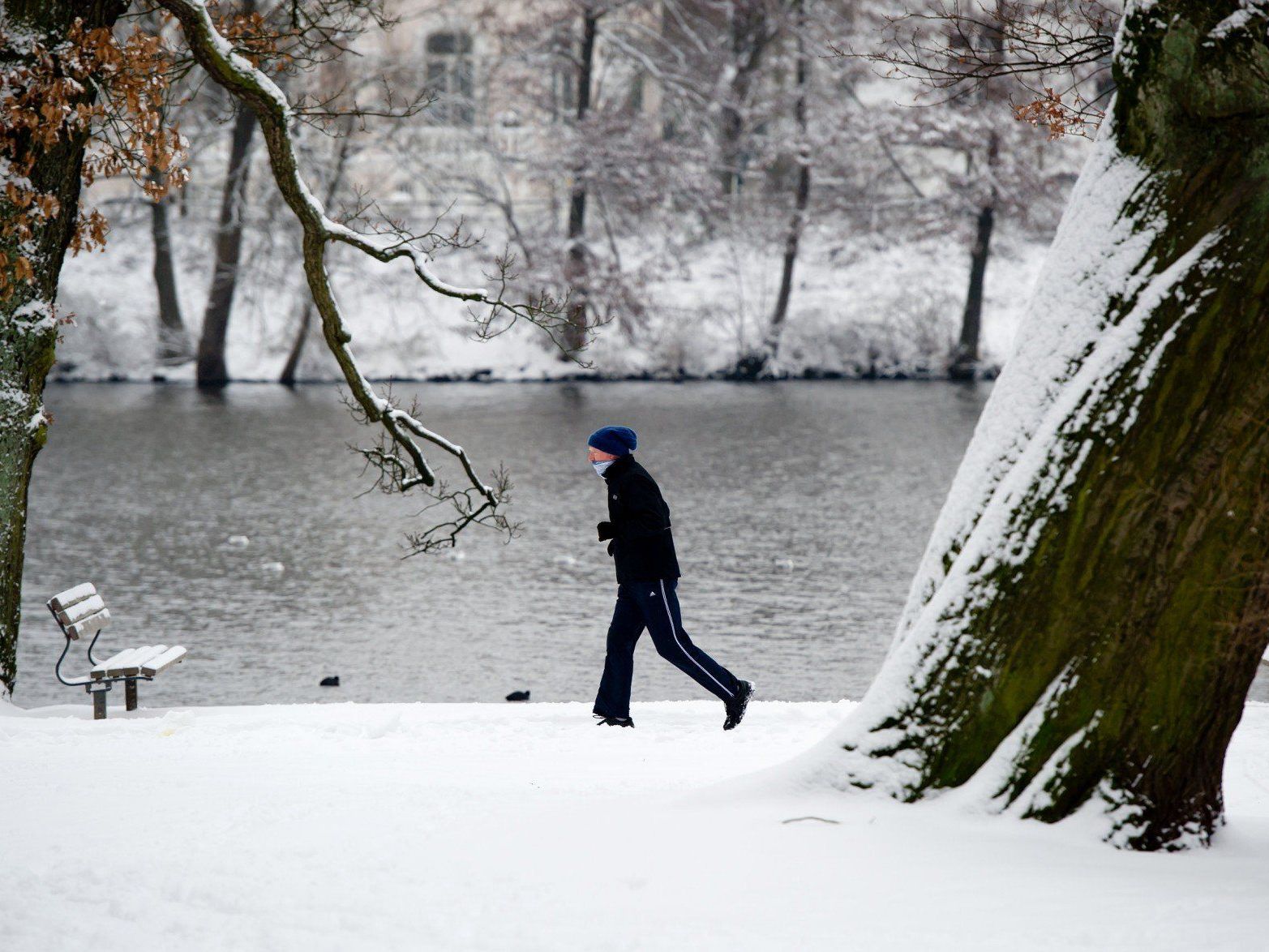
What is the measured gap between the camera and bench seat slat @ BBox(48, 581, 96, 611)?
28.9 ft

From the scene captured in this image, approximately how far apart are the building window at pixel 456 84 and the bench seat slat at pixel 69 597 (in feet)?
91.5

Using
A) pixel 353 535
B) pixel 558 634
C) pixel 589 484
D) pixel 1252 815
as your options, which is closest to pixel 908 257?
pixel 589 484

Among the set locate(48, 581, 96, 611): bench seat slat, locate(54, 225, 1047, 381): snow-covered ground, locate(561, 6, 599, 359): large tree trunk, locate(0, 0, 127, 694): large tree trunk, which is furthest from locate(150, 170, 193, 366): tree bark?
locate(0, 0, 127, 694): large tree trunk

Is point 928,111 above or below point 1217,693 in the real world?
above

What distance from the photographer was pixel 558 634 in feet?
38.5

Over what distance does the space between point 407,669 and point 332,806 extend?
5.43 meters

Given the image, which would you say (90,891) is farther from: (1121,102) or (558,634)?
(558,634)

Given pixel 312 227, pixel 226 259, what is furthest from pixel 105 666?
pixel 226 259

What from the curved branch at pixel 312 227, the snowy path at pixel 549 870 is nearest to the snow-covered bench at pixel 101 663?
the curved branch at pixel 312 227

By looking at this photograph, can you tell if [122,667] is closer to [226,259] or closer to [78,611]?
[78,611]

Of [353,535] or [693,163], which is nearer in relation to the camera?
[353,535]

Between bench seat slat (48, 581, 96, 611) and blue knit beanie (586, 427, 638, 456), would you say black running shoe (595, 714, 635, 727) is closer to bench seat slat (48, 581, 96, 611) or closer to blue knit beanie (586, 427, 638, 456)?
blue knit beanie (586, 427, 638, 456)

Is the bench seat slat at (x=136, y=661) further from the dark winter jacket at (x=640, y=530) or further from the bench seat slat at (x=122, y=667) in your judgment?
the dark winter jacket at (x=640, y=530)

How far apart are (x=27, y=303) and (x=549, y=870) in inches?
218
